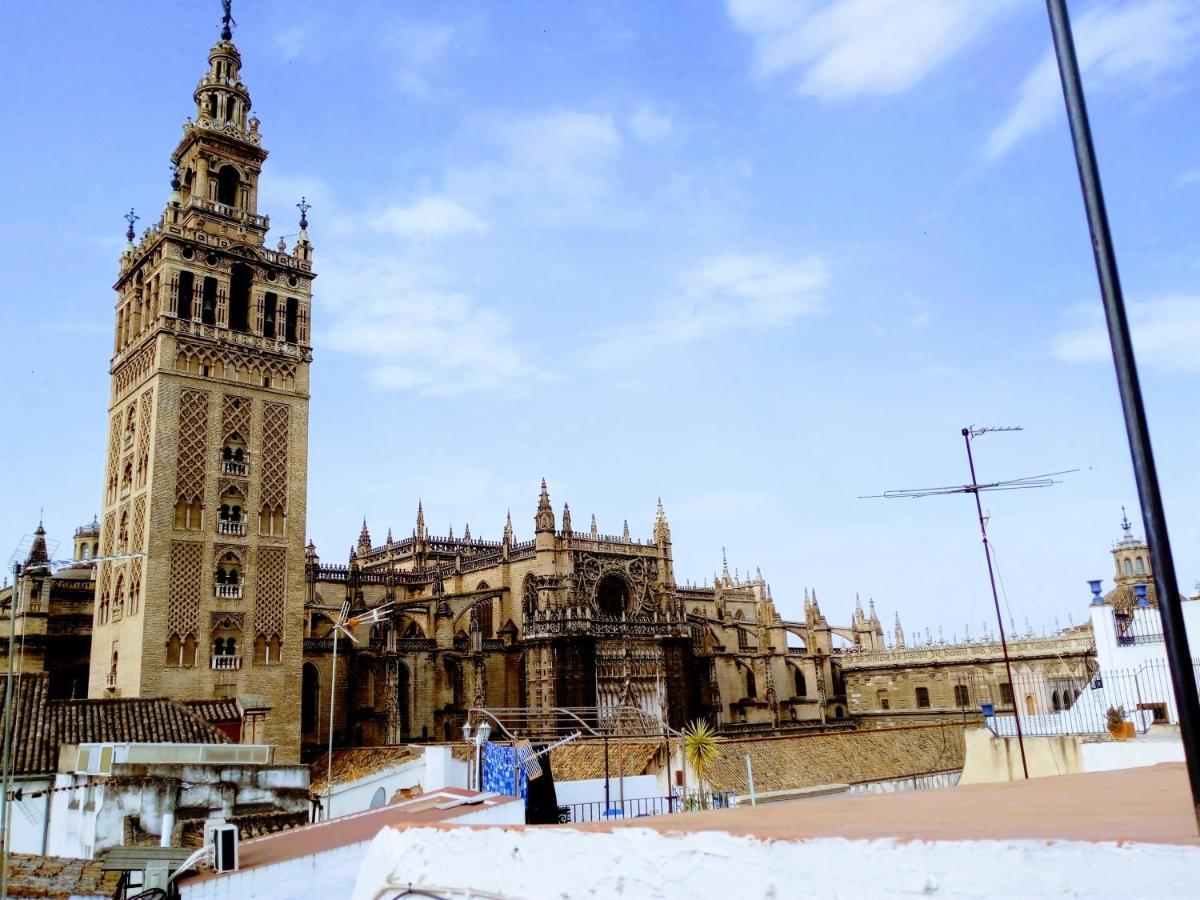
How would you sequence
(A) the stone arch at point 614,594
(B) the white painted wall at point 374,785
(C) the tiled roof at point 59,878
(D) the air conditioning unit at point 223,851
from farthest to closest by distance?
1. (A) the stone arch at point 614,594
2. (B) the white painted wall at point 374,785
3. (C) the tiled roof at point 59,878
4. (D) the air conditioning unit at point 223,851

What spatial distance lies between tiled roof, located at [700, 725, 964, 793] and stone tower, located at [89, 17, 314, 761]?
13125 mm

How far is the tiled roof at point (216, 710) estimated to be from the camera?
30188 mm

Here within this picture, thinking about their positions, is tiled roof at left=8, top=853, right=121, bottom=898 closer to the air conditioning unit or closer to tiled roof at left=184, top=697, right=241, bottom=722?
the air conditioning unit

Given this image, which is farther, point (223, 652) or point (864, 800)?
point (223, 652)

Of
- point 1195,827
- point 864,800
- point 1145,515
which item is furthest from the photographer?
point 864,800

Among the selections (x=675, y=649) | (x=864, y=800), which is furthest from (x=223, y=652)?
(x=864, y=800)

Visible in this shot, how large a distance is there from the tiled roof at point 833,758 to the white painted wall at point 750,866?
85.2ft

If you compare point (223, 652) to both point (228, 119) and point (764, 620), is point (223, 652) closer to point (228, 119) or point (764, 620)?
point (228, 119)

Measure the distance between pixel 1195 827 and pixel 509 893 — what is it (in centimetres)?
276

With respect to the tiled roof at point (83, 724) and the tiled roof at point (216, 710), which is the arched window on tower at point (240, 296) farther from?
the tiled roof at point (83, 724)

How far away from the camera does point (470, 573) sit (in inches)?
2270

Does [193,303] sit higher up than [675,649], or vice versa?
[193,303]

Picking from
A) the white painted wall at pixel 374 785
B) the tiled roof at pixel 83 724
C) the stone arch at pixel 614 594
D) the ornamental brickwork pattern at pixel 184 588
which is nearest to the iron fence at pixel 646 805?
the white painted wall at pixel 374 785

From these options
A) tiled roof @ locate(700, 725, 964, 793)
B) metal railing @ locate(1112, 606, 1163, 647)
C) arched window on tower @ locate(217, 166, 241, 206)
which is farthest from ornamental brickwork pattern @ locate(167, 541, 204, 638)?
metal railing @ locate(1112, 606, 1163, 647)
